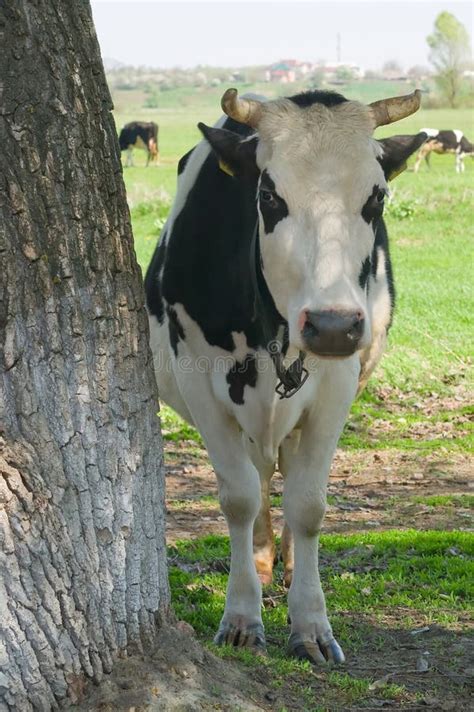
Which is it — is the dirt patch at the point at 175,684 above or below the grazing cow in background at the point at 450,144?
above

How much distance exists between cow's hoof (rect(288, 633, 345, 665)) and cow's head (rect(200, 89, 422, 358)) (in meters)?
1.51

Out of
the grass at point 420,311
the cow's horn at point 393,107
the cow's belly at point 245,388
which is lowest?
the grass at point 420,311

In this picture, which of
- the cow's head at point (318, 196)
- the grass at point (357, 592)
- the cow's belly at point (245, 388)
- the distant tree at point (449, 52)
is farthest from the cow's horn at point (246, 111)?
the distant tree at point (449, 52)

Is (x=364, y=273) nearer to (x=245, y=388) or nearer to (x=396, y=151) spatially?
(x=396, y=151)

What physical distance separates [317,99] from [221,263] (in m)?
0.89

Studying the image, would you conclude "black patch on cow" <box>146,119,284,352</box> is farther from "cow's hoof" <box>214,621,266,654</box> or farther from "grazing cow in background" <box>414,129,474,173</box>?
"grazing cow in background" <box>414,129,474,173</box>

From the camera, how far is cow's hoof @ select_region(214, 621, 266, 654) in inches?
195

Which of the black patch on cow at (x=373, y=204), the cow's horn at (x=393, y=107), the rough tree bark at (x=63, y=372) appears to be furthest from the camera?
the cow's horn at (x=393, y=107)

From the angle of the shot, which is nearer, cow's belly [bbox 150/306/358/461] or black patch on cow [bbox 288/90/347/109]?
black patch on cow [bbox 288/90/347/109]

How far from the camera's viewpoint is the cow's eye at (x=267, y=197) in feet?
14.6

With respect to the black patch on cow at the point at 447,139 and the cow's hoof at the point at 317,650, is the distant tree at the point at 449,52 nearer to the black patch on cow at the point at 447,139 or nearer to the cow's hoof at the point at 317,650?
the black patch on cow at the point at 447,139

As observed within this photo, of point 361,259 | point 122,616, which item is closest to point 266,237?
point 361,259

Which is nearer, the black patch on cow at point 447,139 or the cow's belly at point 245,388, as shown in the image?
the cow's belly at point 245,388

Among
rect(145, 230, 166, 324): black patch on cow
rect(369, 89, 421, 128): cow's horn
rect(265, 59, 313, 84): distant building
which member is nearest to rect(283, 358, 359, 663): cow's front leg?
rect(369, 89, 421, 128): cow's horn
